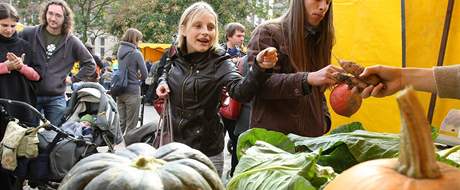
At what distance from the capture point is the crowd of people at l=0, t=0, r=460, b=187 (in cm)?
235

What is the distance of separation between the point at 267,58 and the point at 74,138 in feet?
7.33

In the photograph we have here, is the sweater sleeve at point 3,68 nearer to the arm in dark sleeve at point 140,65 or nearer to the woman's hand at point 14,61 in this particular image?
the woman's hand at point 14,61

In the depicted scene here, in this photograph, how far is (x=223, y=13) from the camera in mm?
20188

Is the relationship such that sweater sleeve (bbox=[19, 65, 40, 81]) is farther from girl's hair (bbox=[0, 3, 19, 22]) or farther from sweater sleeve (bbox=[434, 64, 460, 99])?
sweater sleeve (bbox=[434, 64, 460, 99])

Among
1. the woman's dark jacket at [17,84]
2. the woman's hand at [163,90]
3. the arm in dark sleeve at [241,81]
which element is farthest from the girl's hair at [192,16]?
the woman's dark jacket at [17,84]

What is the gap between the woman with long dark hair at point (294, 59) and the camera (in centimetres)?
252

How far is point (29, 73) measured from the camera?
4.29 m

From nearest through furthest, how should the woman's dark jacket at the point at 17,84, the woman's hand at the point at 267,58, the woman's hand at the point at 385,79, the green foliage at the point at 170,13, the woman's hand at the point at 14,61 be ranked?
the woman's hand at the point at 385,79 → the woman's hand at the point at 267,58 → the woman's hand at the point at 14,61 → the woman's dark jacket at the point at 17,84 → the green foliage at the point at 170,13

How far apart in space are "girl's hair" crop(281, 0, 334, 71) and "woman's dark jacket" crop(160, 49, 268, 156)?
547 mm

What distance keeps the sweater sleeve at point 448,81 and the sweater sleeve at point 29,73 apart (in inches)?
138

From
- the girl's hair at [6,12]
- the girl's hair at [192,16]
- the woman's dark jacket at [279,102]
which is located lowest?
the woman's dark jacket at [279,102]

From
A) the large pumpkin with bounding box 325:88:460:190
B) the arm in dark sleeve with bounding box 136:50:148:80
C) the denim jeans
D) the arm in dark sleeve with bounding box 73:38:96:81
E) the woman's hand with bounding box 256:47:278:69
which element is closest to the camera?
the large pumpkin with bounding box 325:88:460:190

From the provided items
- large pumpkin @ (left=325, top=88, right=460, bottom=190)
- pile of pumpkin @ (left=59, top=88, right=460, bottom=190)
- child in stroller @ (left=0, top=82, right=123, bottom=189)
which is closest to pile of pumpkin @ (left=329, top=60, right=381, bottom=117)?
pile of pumpkin @ (left=59, top=88, right=460, bottom=190)

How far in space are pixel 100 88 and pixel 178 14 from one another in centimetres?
1635
